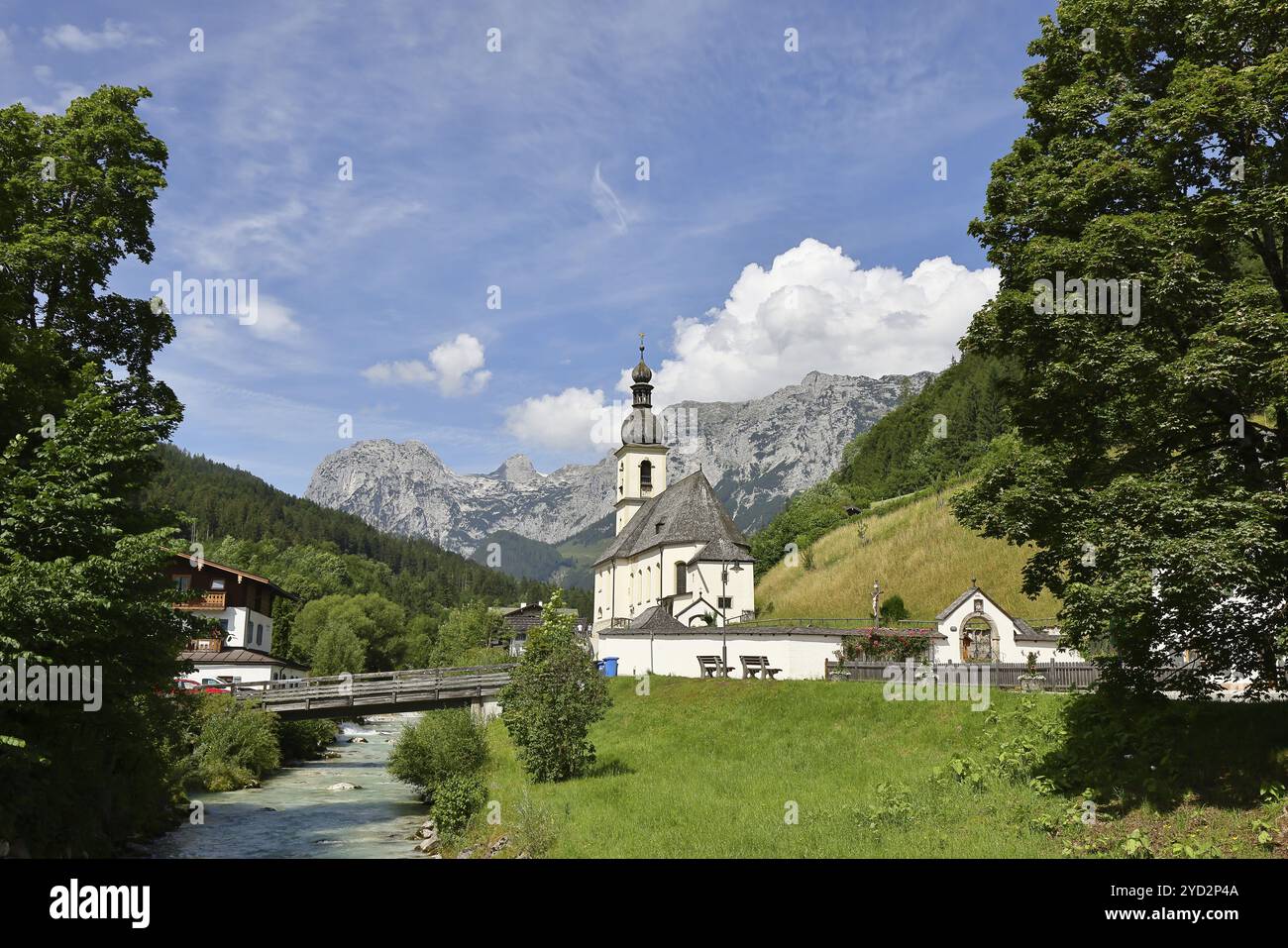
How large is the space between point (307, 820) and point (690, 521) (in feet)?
130

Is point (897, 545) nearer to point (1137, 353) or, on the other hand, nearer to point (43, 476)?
point (1137, 353)

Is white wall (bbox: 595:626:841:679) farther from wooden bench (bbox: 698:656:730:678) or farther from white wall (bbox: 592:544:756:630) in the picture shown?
white wall (bbox: 592:544:756:630)

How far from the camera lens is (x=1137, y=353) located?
13914 millimetres

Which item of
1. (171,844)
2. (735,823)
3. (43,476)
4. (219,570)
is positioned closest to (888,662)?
(735,823)

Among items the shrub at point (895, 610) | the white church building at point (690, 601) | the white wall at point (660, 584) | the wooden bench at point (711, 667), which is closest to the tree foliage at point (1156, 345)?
the white church building at point (690, 601)

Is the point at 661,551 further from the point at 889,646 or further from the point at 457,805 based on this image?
the point at 457,805

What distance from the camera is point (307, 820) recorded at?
29625mm

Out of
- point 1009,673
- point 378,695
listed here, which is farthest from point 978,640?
point 378,695

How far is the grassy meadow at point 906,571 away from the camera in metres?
53.8

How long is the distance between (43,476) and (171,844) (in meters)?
14.5

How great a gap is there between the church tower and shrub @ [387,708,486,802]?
158 ft

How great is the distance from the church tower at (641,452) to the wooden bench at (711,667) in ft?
148

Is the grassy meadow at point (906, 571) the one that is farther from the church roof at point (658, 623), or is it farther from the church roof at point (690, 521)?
the church roof at point (658, 623)

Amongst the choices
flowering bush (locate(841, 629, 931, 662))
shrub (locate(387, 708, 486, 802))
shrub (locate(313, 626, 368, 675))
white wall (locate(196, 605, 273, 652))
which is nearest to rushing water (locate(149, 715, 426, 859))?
shrub (locate(387, 708, 486, 802))
